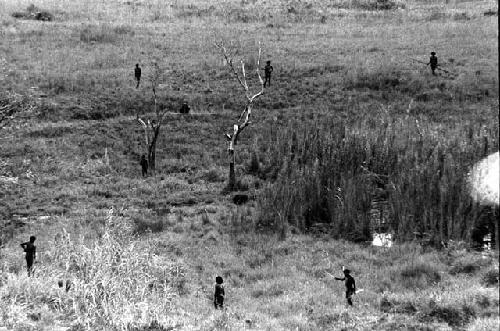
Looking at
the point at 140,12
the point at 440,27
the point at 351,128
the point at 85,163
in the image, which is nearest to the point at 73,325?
the point at 85,163

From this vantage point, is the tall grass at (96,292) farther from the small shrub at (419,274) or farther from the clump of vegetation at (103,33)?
the clump of vegetation at (103,33)

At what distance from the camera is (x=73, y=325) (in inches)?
470

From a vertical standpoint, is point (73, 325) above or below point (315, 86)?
below

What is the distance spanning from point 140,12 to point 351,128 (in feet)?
92.5

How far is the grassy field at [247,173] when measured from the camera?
12.8 metres

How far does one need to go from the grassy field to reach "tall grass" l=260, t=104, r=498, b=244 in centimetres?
7

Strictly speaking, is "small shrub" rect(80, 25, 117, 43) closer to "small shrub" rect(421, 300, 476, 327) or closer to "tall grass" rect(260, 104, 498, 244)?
"tall grass" rect(260, 104, 498, 244)

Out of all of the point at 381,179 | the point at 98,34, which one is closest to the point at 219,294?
the point at 381,179

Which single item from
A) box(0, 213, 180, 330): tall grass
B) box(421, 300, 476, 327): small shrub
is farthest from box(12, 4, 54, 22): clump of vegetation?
box(421, 300, 476, 327): small shrub

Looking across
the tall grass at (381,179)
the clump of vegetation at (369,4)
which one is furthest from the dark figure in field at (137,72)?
the clump of vegetation at (369,4)

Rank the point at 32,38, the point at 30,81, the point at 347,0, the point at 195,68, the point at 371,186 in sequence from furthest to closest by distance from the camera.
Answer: the point at 347,0, the point at 32,38, the point at 195,68, the point at 30,81, the point at 371,186

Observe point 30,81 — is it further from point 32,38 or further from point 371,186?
point 371,186

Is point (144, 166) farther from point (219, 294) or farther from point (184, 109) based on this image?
point (219, 294)

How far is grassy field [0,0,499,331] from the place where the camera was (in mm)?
12797
